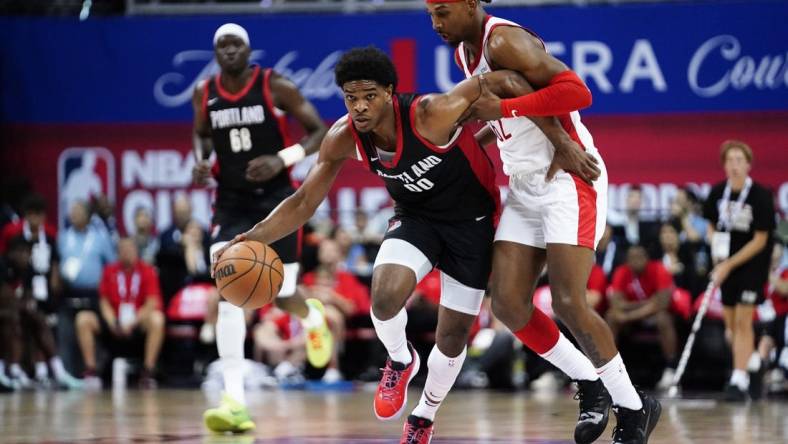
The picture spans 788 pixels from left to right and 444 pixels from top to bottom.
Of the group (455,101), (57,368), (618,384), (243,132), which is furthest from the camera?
(57,368)

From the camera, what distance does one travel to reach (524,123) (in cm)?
561

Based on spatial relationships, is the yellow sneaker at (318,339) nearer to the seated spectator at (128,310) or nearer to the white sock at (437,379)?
the white sock at (437,379)

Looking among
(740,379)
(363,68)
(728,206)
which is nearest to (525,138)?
(363,68)

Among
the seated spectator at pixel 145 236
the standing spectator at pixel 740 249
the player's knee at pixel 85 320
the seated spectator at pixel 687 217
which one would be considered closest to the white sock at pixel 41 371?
the player's knee at pixel 85 320

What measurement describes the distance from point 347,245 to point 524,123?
6676 mm

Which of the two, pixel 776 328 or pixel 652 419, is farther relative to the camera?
pixel 776 328

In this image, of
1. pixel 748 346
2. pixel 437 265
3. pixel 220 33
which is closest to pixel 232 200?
pixel 220 33

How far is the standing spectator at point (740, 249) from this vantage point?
9.65 meters

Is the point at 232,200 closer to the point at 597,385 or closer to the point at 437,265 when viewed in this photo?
the point at 437,265

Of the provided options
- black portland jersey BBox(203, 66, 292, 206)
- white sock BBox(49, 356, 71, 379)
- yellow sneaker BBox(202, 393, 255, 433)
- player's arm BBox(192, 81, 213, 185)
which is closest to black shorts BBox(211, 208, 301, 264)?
black portland jersey BBox(203, 66, 292, 206)

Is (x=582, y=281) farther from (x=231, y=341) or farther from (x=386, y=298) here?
(x=231, y=341)

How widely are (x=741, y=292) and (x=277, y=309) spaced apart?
4.10 metres

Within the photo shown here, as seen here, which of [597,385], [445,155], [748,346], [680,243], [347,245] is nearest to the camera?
[445,155]

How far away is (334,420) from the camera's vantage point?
309 inches
